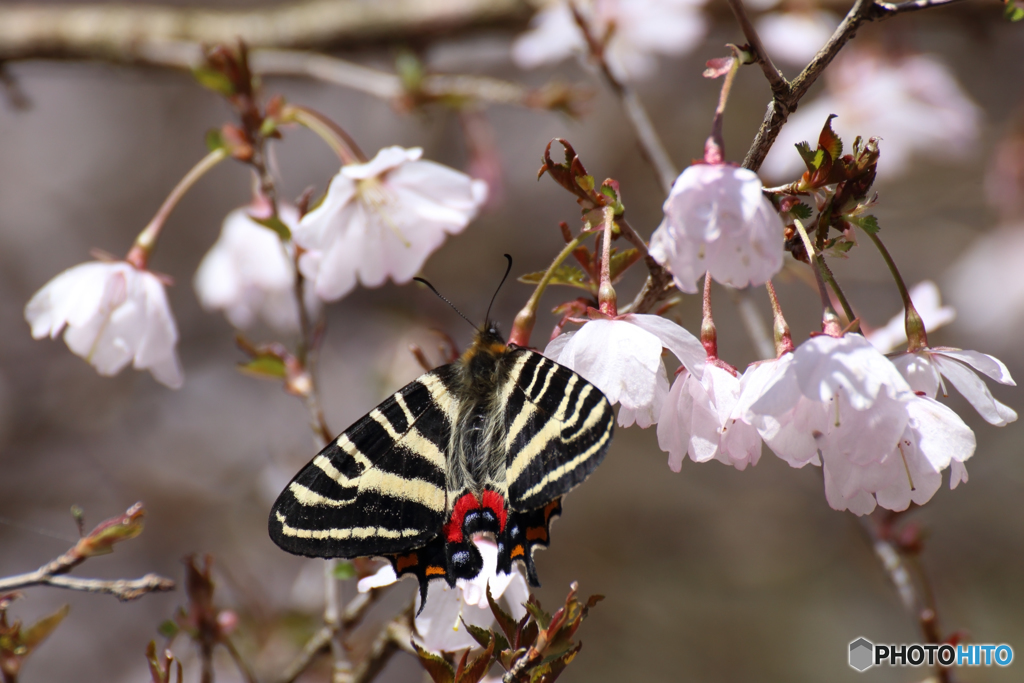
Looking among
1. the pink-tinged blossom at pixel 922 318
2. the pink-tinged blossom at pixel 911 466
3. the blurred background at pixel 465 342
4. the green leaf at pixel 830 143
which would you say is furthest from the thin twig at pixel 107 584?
the blurred background at pixel 465 342

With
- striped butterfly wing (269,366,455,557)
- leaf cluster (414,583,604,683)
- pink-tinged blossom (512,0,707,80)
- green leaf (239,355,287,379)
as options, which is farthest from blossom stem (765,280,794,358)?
pink-tinged blossom (512,0,707,80)

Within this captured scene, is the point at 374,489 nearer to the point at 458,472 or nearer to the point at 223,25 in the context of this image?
the point at 458,472

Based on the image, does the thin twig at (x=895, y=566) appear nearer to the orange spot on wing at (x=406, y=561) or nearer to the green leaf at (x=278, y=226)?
the orange spot on wing at (x=406, y=561)

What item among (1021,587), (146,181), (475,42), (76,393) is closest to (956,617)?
(1021,587)

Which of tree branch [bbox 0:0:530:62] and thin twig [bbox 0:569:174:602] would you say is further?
tree branch [bbox 0:0:530:62]

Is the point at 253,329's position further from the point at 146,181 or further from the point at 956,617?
the point at 956,617

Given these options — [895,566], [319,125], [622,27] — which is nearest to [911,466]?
[895,566]

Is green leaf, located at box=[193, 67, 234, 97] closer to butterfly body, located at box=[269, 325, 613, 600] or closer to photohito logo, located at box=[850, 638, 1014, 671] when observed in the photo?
butterfly body, located at box=[269, 325, 613, 600]
